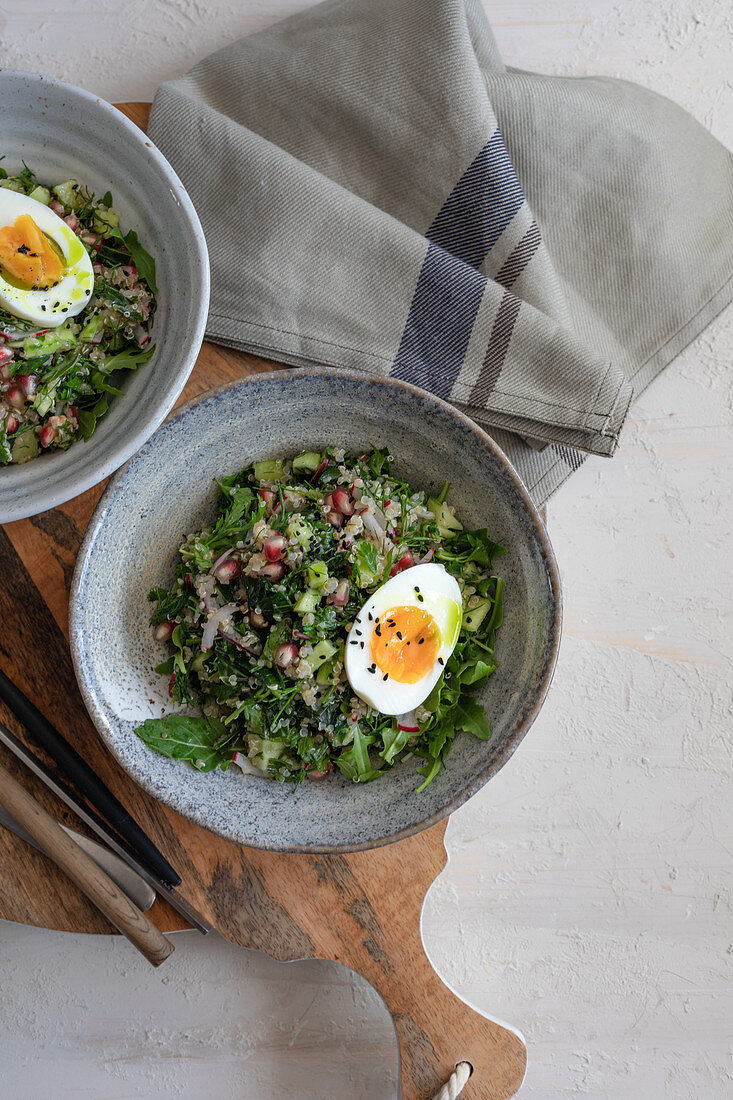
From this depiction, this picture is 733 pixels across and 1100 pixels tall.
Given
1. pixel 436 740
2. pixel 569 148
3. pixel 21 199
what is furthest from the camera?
pixel 569 148

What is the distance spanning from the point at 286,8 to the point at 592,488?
1.77 m

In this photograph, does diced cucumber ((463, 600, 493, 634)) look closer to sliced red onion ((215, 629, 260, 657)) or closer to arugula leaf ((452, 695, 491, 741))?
arugula leaf ((452, 695, 491, 741))

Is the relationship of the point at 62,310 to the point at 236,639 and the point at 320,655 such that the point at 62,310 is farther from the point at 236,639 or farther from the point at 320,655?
the point at 320,655

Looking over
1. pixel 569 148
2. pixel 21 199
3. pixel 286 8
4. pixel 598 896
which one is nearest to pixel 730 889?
pixel 598 896

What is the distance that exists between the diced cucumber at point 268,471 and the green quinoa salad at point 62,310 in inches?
15.7

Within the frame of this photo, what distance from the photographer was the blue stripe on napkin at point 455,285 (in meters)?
2.05

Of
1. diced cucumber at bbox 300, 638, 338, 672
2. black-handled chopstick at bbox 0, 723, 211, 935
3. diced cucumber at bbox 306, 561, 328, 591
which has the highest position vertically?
diced cucumber at bbox 306, 561, 328, 591

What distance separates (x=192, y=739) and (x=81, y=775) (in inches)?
12.8

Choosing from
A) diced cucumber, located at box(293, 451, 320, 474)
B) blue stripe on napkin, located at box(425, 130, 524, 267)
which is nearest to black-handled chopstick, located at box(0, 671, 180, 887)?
diced cucumber, located at box(293, 451, 320, 474)

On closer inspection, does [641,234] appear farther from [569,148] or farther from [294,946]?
[294,946]

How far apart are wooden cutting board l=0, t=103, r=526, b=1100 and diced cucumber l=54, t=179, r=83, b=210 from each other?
46 cm

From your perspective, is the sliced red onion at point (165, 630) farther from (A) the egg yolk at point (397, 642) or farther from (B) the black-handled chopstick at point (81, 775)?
(A) the egg yolk at point (397, 642)

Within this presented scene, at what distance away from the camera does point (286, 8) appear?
237 cm

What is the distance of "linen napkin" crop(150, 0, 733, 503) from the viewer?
80.0 inches
